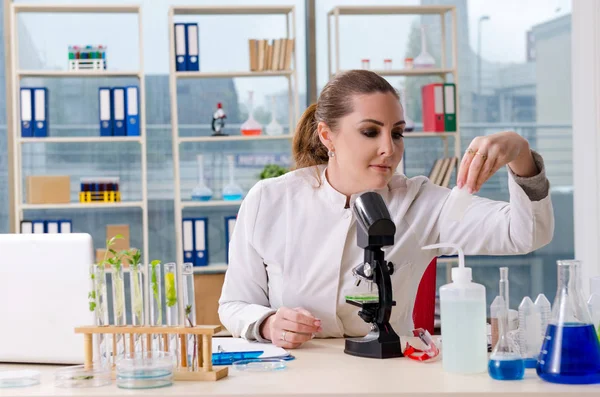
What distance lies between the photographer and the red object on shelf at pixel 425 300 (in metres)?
2.51

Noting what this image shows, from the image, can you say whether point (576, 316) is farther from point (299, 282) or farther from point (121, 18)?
point (121, 18)

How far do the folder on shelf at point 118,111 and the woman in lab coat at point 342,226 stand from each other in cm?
252

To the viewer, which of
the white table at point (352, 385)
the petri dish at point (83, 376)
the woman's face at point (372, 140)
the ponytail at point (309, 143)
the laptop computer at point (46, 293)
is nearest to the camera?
the white table at point (352, 385)

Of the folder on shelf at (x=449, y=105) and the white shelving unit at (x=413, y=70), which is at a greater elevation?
the white shelving unit at (x=413, y=70)

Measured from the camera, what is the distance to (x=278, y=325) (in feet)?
6.20

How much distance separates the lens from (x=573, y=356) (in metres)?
1.45

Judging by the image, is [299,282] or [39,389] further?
[299,282]

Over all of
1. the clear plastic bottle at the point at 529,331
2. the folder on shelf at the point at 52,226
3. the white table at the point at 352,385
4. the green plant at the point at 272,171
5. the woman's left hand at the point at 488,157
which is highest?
the green plant at the point at 272,171

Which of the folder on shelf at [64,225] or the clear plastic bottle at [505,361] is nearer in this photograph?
the clear plastic bottle at [505,361]

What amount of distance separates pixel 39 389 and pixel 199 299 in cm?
309

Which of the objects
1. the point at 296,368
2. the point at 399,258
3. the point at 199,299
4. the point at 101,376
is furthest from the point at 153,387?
the point at 199,299

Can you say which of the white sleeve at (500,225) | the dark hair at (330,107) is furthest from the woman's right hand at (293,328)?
the dark hair at (330,107)

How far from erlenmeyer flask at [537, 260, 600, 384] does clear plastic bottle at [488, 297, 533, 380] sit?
0.13 feet

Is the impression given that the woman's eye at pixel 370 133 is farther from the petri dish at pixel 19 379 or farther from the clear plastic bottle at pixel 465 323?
the petri dish at pixel 19 379
